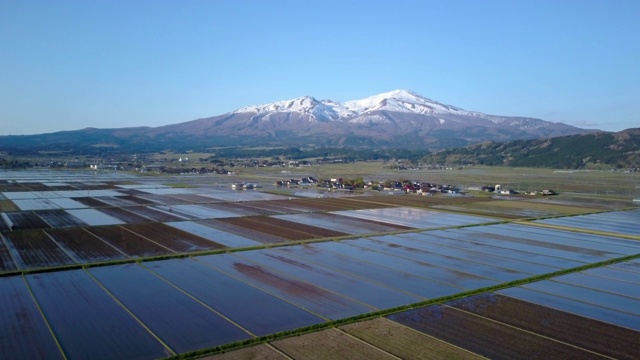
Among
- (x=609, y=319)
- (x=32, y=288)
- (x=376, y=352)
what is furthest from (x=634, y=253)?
(x=32, y=288)

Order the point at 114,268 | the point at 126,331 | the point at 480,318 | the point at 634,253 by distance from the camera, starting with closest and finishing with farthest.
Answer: the point at 126,331, the point at 480,318, the point at 114,268, the point at 634,253

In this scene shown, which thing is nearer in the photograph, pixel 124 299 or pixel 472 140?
pixel 124 299

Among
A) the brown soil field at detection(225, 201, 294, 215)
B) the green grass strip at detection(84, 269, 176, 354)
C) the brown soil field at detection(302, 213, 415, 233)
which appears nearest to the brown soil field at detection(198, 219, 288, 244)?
the brown soil field at detection(225, 201, 294, 215)

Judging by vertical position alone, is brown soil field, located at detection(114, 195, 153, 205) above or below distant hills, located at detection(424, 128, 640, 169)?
below

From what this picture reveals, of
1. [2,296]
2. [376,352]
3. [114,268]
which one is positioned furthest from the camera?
[114,268]

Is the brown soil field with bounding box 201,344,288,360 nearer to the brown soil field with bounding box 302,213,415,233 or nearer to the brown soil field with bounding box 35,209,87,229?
the brown soil field with bounding box 302,213,415,233

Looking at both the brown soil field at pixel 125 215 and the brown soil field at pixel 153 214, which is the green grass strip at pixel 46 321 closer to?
the brown soil field at pixel 125 215

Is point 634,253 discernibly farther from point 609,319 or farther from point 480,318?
point 480,318
